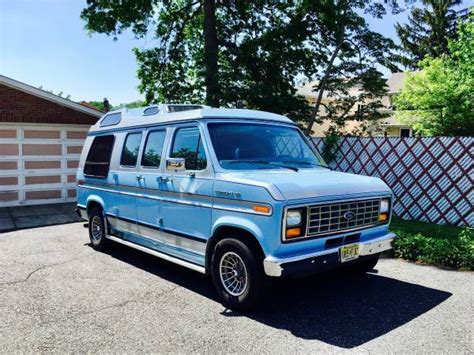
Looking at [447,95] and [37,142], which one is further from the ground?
[447,95]

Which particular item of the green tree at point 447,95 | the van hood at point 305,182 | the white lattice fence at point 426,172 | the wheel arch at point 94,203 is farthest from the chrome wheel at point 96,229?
the green tree at point 447,95

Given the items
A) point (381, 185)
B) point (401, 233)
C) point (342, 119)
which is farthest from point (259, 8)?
point (381, 185)

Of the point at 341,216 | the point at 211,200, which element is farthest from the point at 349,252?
the point at 211,200

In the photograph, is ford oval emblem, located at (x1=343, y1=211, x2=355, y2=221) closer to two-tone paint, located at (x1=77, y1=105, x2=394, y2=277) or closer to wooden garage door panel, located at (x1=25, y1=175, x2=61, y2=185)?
two-tone paint, located at (x1=77, y1=105, x2=394, y2=277)

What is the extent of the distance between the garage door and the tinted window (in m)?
6.47

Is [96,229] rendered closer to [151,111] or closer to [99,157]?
[99,157]

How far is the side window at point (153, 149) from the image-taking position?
18.6ft

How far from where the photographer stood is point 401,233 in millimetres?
7090

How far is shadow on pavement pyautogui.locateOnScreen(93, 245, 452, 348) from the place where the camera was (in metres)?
4.07

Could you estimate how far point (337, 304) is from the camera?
475cm

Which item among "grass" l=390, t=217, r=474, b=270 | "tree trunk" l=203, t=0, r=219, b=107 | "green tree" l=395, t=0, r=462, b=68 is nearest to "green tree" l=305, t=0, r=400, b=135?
"tree trunk" l=203, t=0, r=219, b=107

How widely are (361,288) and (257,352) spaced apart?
2158mm

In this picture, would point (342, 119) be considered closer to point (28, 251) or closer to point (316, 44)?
point (316, 44)

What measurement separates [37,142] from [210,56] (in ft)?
20.3
